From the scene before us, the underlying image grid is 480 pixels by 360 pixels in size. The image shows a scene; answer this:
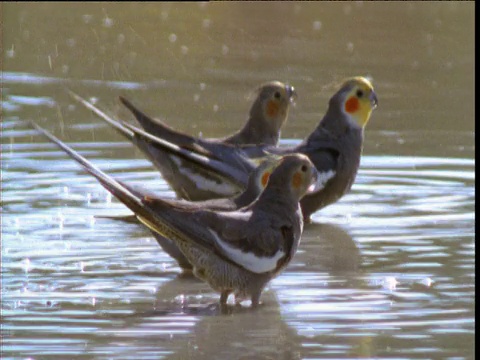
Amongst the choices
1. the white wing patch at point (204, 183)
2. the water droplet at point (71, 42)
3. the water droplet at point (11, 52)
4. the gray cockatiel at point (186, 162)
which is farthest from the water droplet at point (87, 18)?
the white wing patch at point (204, 183)

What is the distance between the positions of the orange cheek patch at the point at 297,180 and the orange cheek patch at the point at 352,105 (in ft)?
8.21

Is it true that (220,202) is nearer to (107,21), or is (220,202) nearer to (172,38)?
(172,38)

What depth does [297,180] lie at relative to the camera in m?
7.32

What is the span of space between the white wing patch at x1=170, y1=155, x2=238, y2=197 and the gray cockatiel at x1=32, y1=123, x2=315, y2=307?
5.81 ft

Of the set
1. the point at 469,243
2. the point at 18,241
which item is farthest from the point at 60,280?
the point at 469,243

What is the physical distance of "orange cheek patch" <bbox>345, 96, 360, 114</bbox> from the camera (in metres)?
9.74

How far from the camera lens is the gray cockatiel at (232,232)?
673 cm

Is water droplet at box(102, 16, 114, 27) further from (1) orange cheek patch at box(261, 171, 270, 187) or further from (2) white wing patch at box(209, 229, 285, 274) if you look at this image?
(2) white wing patch at box(209, 229, 285, 274)

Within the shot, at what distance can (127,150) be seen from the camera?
10922mm

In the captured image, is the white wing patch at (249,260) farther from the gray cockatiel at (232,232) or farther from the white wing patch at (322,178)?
the white wing patch at (322,178)

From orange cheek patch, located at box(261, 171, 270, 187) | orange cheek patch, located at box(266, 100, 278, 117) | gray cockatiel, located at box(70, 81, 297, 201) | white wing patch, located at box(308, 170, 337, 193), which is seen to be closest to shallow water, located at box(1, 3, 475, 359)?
white wing patch, located at box(308, 170, 337, 193)

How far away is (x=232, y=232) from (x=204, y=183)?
7.36 feet

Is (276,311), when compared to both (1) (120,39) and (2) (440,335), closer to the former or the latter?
(2) (440,335)

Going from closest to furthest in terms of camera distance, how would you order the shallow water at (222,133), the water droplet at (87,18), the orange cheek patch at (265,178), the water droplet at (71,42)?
the shallow water at (222,133)
the orange cheek patch at (265,178)
the water droplet at (71,42)
the water droplet at (87,18)
